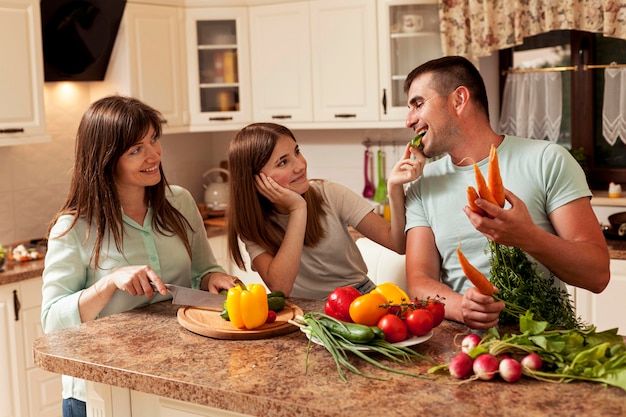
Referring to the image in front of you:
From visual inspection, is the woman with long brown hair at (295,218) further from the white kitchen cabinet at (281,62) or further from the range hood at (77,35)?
the white kitchen cabinet at (281,62)

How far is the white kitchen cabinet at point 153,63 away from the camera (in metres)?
4.54

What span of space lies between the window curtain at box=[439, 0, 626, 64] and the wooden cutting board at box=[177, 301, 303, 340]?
246cm

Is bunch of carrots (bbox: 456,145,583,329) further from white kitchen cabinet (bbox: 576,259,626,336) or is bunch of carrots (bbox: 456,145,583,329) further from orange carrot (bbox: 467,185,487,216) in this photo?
white kitchen cabinet (bbox: 576,259,626,336)

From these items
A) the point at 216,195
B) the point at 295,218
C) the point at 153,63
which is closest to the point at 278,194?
the point at 295,218

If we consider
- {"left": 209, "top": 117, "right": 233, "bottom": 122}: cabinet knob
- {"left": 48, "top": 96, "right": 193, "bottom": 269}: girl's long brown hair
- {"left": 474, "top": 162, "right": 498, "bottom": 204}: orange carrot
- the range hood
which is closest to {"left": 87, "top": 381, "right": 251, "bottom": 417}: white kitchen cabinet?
{"left": 48, "top": 96, "right": 193, "bottom": 269}: girl's long brown hair

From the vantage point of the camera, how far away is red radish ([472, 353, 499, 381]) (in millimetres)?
1676

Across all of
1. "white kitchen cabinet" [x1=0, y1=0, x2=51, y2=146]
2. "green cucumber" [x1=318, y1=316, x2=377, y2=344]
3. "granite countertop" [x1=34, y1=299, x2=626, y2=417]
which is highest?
"white kitchen cabinet" [x1=0, y1=0, x2=51, y2=146]

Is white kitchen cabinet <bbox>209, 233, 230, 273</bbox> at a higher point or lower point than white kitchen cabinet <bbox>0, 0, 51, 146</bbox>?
lower

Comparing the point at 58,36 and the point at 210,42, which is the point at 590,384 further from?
the point at 210,42

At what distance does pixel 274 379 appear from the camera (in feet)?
5.85

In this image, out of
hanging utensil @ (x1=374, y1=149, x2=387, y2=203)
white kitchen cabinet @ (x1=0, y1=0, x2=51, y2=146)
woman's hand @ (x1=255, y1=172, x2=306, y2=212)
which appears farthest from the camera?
hanging utensil @ (x1=374, y1=149, x2=387, y2=203)

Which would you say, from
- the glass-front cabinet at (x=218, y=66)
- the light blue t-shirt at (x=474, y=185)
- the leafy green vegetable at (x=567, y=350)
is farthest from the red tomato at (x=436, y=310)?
the glass-front cabinet at (x=218, y=66)

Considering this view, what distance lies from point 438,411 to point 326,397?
0.75ft

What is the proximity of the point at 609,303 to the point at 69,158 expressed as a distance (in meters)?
2.93
